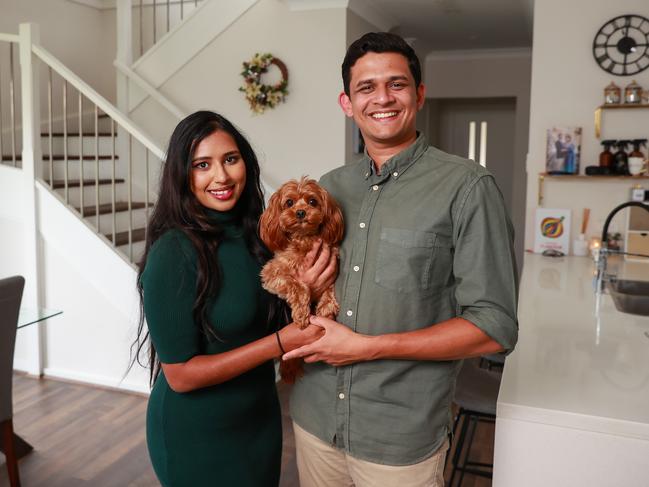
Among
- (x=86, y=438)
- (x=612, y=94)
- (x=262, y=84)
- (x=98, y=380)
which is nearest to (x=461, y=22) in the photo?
(x=262, y=84)

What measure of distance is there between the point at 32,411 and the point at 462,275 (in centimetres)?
319

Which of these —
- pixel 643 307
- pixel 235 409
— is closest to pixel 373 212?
pixel 235 409

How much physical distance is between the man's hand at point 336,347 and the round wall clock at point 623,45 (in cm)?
335

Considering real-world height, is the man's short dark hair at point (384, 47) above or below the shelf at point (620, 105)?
below

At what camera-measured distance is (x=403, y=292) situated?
4.35 ft

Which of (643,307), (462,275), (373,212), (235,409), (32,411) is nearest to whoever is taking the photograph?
(462,275)

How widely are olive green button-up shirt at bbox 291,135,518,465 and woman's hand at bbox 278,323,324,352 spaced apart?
0.07 meters

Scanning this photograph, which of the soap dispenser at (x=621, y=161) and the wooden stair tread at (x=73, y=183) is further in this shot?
the wooden stair tread at (x=73, y=183)

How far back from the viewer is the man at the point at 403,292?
1.26 m

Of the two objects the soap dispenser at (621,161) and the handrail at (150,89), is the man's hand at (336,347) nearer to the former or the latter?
the soap dispenser at (621,161)

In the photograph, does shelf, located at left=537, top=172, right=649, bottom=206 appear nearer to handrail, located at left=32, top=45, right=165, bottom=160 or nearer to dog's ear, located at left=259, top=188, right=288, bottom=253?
handrail, located at left=32, top=45, right=165, bottom=160

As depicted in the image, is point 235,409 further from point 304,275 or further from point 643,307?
point 643,307

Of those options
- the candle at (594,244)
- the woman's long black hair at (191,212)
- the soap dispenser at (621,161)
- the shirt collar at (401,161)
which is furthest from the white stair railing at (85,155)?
the soap dispenser at (621,161)

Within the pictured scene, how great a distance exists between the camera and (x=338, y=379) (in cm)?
140
